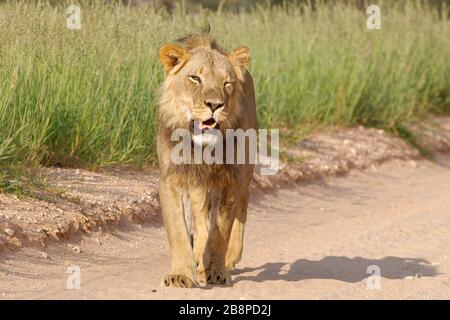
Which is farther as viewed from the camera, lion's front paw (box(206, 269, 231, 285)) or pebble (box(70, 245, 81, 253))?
pebble (box(70, 245, 81, 253))

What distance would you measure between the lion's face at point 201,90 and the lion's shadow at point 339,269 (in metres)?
0.98

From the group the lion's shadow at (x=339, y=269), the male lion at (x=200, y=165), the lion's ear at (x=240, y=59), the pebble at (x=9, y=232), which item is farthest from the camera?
the lion's shadow at (x=339, y=269)

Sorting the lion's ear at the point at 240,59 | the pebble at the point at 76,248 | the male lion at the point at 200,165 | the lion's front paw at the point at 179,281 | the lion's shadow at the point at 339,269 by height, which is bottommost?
the lion's shadow at the point at 339,269

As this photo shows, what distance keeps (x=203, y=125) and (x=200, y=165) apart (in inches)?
10.5

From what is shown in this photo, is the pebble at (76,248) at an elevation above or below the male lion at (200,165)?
below

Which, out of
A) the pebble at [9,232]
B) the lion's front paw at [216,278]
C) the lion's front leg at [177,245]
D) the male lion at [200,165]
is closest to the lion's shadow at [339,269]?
the lion's front paw at [216,278]

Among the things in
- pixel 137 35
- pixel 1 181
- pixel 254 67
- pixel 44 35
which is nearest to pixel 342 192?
pixel 254 67

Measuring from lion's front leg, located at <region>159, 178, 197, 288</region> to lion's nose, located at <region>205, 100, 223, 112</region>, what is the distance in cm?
51

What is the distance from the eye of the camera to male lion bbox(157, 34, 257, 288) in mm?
5812

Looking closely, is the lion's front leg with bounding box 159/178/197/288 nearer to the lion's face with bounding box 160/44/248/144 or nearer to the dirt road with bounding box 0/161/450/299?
the dirt road with bounding box 0/161/450/299

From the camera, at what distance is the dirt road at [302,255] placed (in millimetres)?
5812

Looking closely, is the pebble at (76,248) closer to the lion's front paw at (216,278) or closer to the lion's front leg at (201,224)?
the lion's front leg at (201,224)

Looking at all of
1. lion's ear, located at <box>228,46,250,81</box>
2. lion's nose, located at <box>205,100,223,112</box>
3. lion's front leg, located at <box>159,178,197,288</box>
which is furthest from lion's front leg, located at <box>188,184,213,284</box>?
lion's ear, located at <box>228,46,250,81</box>

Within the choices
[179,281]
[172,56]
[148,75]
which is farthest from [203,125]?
[148,75]
